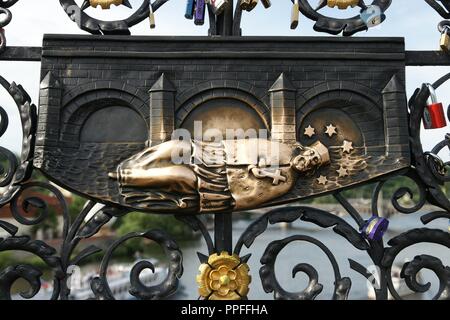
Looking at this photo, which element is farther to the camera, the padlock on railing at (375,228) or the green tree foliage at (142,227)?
the green tree foliage at (142,227)

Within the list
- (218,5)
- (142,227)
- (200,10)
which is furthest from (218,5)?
(142,227)

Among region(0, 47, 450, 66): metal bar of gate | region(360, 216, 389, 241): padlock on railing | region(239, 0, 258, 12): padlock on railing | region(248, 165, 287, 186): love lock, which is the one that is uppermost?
region(239, 0, 258, 12): padlock on railing

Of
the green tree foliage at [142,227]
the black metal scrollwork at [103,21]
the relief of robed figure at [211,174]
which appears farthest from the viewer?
the green tree foliage at [142,227]

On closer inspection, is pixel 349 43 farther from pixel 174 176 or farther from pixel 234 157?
pixel 174 176

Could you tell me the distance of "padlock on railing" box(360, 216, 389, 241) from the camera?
320 cm

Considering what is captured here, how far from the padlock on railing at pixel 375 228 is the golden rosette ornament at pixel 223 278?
799 mm

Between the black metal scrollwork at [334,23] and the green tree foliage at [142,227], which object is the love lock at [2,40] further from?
the green tree foliage at [142,227]

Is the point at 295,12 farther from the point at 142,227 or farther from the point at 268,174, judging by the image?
the point at 142,227

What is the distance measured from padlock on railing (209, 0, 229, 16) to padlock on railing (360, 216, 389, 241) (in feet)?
5.54

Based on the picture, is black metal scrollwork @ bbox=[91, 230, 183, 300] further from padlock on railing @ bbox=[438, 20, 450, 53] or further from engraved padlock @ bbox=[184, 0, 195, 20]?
padlock on railing @ bbox=[438, 20, 450, 53]

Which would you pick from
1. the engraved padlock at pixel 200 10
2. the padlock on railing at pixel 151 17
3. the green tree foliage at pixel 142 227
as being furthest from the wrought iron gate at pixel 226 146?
the green tree foliage at pixel 142 227

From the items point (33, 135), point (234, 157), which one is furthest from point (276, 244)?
point (33, 135)

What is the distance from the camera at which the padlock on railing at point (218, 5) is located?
3.36 m

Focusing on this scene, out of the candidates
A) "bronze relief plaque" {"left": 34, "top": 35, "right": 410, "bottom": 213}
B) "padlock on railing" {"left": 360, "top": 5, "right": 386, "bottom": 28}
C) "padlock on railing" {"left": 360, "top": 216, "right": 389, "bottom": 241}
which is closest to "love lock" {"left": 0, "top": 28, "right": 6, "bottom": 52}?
"bronze relief plaque" {"left": 34, "top": 35, "right": 410, "bottom": 213}
